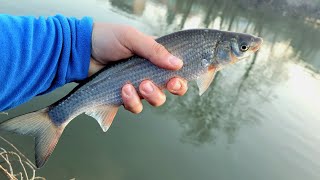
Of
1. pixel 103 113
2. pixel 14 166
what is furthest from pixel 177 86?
pixel 14 166

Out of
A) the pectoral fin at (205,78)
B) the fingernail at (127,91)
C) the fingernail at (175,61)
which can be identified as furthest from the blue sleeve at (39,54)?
the pectoral fin at (205,78)

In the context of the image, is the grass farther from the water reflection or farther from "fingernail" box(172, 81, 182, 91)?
the water reflection

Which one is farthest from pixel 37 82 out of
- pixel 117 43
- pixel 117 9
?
pixel 117 9

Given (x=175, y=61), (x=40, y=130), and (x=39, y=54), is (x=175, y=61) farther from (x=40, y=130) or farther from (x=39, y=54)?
(x=40, y=130)

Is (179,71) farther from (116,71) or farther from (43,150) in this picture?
(43,150)

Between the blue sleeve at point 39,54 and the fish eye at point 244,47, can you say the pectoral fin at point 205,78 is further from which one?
the blue sleeve at point 39,54

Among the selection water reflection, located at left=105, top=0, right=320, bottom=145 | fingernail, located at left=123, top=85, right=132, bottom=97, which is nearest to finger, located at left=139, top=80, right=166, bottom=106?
fingernail, located at left=123, top=85, right=132, bottom=97

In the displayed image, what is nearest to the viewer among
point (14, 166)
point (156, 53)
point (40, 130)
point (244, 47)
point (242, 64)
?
point (40, 130)
